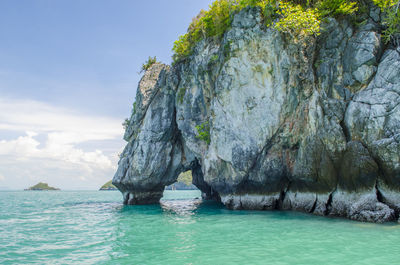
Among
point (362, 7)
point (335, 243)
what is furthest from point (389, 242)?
point (362, 7)

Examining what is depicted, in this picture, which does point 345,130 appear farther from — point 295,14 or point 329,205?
point 295,14

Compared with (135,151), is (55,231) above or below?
below

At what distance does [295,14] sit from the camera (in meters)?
15.5

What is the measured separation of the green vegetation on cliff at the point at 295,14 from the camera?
543 inches

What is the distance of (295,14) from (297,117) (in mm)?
5932

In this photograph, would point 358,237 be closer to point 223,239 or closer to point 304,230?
point 304,230

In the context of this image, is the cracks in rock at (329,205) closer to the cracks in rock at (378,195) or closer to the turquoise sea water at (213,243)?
the turquoise sea water at (213,243)

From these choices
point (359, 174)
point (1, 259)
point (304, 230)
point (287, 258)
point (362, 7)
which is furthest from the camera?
point (362, 7)

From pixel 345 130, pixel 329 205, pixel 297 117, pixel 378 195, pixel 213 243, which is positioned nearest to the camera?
pixel 213 243

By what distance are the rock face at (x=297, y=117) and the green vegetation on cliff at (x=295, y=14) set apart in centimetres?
58

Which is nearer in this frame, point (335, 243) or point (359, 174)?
point (335, 243)

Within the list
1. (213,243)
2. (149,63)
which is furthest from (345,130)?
(149,63)

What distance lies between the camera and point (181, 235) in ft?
34.8

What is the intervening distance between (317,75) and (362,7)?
4.47m
